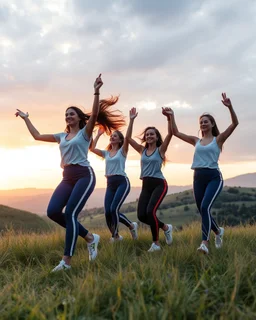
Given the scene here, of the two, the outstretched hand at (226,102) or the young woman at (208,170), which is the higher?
the outstretched hand at (226,102)

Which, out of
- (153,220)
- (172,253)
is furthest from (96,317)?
(153,220)

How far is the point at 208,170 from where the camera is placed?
287 inches

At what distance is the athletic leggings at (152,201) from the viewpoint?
7859mm

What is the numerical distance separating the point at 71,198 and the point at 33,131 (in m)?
1.59

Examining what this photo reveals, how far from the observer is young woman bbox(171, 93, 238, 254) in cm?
714

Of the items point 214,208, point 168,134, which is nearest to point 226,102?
point 168,134

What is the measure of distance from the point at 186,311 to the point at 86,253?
3.66 metres

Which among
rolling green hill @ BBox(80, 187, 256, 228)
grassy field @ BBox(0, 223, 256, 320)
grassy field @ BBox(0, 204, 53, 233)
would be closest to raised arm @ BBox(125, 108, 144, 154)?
grassy field @ BBox(0, 223, 256, 320)

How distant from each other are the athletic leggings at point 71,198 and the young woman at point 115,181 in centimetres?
229

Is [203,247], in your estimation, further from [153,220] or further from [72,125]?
[72,125]

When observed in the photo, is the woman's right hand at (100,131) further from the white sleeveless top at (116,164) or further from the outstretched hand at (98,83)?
the outstretched hand at (98,83)

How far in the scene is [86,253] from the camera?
22.8 feet

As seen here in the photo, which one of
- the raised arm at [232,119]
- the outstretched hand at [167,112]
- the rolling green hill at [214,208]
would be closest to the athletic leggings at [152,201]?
the outstretched hand at [167,112]

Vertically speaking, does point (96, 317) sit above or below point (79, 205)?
below
